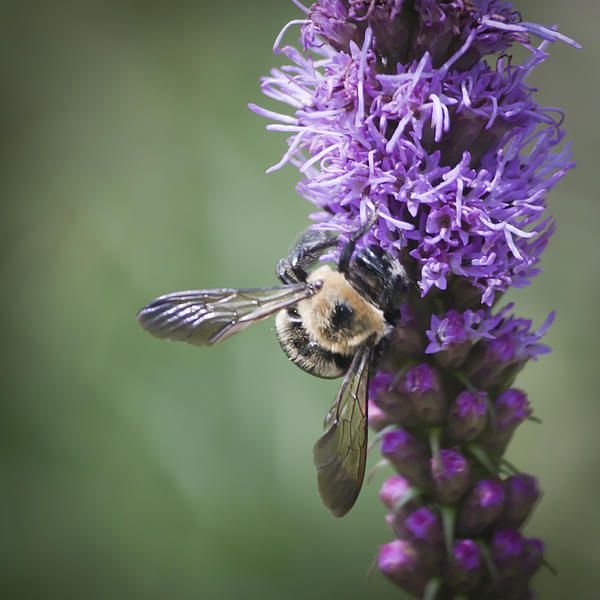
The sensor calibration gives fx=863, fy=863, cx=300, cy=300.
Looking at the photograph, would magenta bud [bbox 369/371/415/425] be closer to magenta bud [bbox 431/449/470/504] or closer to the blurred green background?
magenta bud [bbox 431/449/470/504]

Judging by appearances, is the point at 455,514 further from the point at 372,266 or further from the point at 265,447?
the point at 265,447

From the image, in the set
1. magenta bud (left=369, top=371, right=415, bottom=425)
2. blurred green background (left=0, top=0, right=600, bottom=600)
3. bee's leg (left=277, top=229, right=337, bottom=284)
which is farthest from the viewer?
blurred green background (left=0, top=0, right=600, bottom=600)

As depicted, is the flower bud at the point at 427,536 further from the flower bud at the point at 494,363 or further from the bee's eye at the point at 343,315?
the bee's eye at the point at 343,315

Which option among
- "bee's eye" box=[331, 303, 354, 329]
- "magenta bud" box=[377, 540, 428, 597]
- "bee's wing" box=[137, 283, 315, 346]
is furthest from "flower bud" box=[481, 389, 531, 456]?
"bee's wing" box=[137, 283, 315, 346]

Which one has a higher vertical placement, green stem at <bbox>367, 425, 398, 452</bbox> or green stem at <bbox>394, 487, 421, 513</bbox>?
green stem at <bbox>367, 425, 398, 452</bbox>

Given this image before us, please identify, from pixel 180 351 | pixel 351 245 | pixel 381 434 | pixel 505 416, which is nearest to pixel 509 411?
pixel 505 416

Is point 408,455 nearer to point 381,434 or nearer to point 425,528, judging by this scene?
point 381,434
